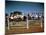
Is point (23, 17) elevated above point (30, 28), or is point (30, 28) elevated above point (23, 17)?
point (23, 17)

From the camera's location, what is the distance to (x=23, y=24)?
4.56 ft

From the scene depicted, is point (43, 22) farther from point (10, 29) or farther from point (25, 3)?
point (10, 29)

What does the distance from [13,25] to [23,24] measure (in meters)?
0.14

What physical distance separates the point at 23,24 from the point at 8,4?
346 millimetres

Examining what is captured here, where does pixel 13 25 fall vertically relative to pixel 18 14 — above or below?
below

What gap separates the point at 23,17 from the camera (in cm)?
140

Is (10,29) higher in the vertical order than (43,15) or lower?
lower

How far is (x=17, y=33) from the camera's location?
1.38 m

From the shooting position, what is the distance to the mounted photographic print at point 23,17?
1.36 metres

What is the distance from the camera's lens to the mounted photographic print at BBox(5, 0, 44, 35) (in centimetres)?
136
